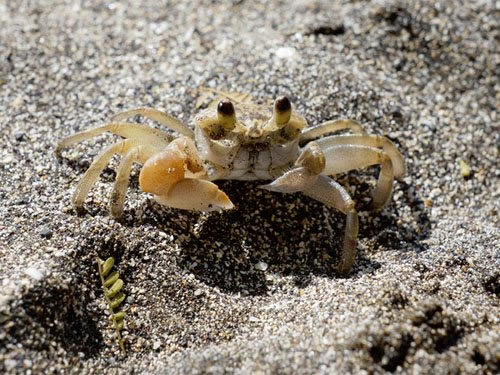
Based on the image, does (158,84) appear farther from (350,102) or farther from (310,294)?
(310,294)

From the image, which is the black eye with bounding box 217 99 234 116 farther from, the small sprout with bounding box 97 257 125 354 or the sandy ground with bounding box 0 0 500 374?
the small sprout with bounding box 97 257 125 354

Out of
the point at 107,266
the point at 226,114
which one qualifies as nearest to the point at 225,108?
the point at 226,114

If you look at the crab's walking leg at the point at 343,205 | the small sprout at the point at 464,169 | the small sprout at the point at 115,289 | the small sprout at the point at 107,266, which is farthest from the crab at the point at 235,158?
the small sprout at the point at 464,169

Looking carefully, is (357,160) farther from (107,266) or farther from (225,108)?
(107,266)

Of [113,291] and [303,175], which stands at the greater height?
[303,175]

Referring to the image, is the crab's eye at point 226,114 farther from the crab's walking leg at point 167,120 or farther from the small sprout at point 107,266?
the small sprout at point 107,266

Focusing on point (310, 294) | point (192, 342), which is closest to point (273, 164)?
point (310, 294)
